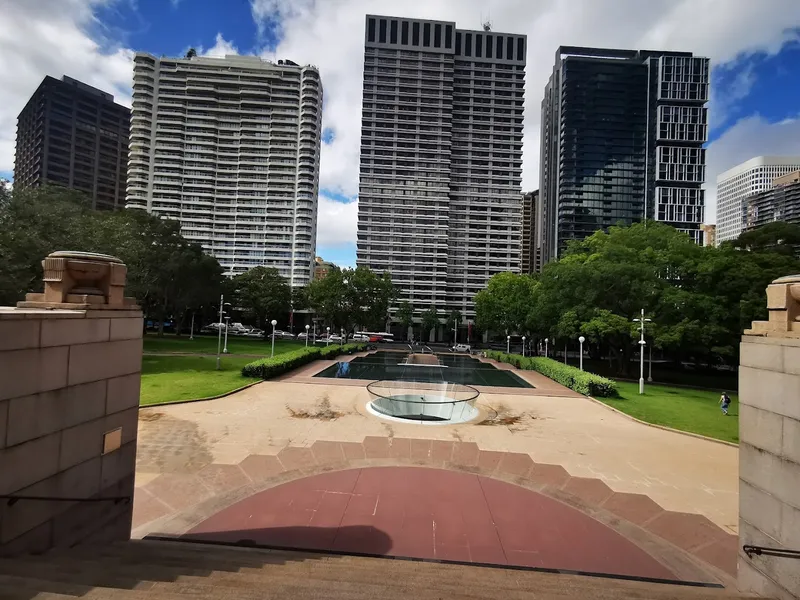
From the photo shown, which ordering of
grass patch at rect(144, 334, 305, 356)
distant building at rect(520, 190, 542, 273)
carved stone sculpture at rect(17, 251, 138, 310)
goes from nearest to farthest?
1. carved stone sculpture at rect(17, 251, 138, 310)
2. grass patch at rect(144, 334, 305, 356)
3. distant building at rect(520, 190, 542, 273)

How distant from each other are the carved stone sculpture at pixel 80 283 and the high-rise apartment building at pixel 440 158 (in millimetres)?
69236

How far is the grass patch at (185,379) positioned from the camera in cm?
1578

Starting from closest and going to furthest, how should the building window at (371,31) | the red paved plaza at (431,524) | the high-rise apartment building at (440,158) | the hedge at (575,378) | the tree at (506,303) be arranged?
the red paved plaza at (431,524) < the hedge at (575,378) < the tree at (506,303) < the high-rise apartment building at (440,158) < the building window at (371,31)

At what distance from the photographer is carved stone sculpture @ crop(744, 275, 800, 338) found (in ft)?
14.6

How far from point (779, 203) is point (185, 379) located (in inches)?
3797

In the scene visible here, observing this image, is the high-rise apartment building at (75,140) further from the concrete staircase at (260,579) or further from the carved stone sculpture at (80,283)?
the concrete staircase at (260,579)

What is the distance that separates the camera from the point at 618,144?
99.1 metres

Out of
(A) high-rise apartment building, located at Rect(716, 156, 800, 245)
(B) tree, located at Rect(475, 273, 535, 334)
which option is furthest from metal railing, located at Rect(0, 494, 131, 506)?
(A) high-rise apartment building, located at Rect(716, 156, 800, 245)

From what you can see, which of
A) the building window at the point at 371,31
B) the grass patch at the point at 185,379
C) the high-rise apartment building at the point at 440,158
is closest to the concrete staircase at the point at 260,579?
the grass patch at the point at 185,379

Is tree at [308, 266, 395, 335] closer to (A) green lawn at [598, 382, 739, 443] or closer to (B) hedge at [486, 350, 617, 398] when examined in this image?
(B) hedge at [486, 350, 617, 398]

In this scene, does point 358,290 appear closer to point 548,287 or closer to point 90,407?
→ point 548,287

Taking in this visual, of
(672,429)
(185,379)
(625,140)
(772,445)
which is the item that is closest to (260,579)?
(772,445)

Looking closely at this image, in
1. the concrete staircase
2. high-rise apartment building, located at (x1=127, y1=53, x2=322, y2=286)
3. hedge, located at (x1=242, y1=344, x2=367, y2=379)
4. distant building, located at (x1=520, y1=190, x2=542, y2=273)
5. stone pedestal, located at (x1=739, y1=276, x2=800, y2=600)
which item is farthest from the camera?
distant building, located at (x1=520, y1=190, x2=542, y2=273)

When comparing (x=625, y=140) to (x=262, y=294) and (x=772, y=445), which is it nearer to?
(x=262, y=294)
